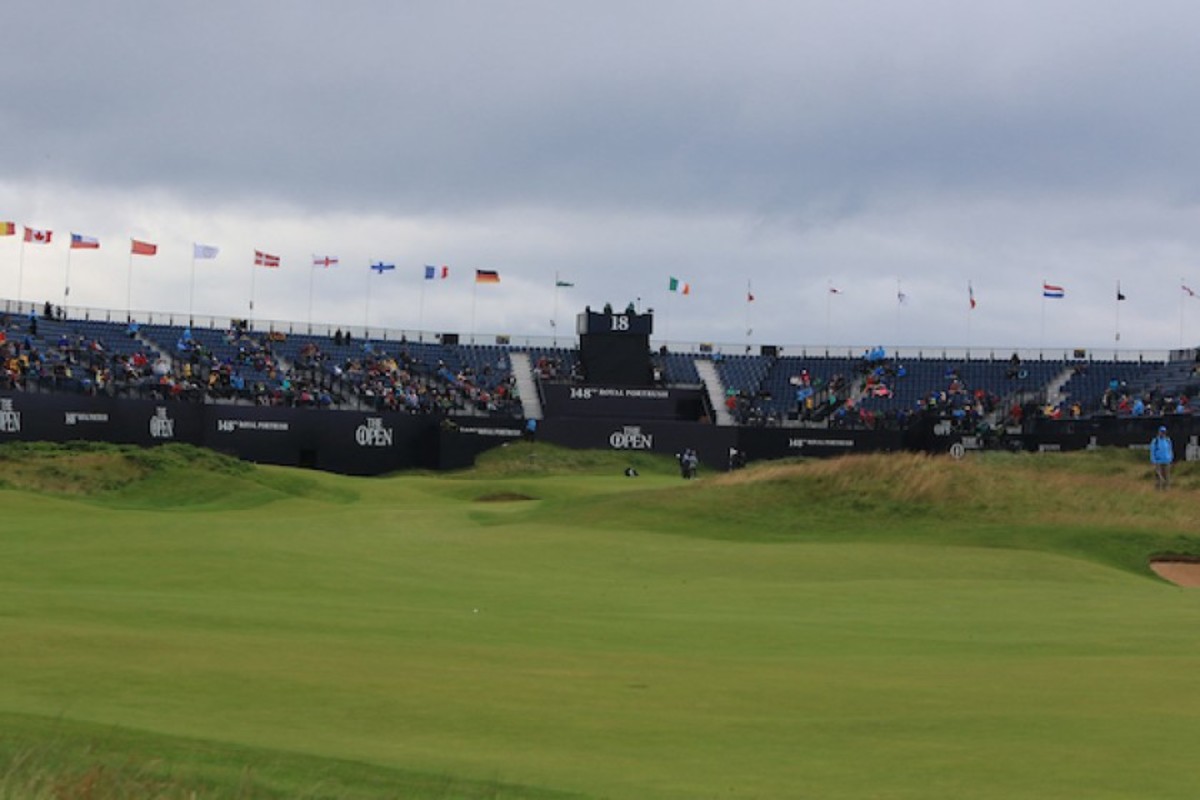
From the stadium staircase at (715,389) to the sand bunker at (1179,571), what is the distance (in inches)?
1718

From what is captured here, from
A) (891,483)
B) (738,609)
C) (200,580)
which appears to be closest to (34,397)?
(891,483)

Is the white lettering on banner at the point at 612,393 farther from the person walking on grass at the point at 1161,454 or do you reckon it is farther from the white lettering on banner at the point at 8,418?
the person walking on grass at the point at 1161,454

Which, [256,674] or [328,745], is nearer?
[328,745]

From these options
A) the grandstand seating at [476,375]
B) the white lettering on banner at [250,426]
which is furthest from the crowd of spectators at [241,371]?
the white lettering on banner at [250,426]

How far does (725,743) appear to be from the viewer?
466 inches

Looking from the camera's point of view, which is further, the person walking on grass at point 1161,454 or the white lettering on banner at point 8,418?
the white lettering on banner at point 8,418

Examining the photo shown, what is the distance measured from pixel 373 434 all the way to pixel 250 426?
599 cm

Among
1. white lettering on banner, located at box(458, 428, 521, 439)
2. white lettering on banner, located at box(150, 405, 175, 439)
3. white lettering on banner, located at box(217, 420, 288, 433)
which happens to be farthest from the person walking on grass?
white lettering on banner, located at box(150, 405, 175, 439)

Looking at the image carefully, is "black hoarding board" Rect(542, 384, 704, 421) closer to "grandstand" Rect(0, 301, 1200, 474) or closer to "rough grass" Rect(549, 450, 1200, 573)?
"grandstand" Rect(0, 301, 1200, 474)

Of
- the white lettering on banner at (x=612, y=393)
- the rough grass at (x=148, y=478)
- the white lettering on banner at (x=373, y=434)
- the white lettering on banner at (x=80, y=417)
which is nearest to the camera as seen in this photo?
the rough grass at (x=148, y=478)

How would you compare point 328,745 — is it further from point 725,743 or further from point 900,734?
point 900,734

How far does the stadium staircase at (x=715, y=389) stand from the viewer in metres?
84.4

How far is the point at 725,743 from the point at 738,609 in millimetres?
13086

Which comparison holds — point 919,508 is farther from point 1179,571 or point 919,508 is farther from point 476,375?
point 476,375
